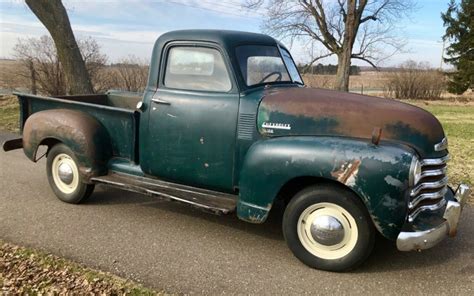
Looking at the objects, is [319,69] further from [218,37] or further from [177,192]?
[177,192]

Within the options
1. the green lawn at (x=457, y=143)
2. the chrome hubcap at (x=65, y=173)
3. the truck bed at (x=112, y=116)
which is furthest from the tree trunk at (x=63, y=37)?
the chrome hubcap at (x=65, y=173)

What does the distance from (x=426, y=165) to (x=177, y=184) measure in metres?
2.39

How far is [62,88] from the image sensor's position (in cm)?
1605

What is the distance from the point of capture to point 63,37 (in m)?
10.6

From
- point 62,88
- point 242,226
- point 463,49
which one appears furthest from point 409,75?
point 242,226

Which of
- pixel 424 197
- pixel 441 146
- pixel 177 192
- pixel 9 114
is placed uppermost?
pixel 441 146

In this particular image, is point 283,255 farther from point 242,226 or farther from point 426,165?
point 426,165

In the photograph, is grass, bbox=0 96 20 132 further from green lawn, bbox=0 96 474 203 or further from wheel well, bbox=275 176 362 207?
wheel well, bbox=275 176 362 207

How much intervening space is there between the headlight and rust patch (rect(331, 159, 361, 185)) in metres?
0.39

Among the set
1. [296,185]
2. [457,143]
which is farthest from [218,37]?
[457,143]

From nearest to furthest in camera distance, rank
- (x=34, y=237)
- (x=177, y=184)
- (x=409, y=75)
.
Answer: (x=34, y=237), (x=177, y=184), (x=409, y=75)

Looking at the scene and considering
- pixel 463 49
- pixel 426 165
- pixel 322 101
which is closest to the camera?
pixel 426 165

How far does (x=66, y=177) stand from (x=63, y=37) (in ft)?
22.0

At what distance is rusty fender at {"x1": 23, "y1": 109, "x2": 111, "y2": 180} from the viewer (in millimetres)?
4816
